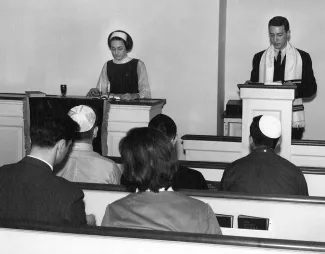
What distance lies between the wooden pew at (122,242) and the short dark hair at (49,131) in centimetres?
48

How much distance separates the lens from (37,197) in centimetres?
304

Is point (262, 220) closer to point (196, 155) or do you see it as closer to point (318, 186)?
point (318, 186)

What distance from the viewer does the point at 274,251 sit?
270cm

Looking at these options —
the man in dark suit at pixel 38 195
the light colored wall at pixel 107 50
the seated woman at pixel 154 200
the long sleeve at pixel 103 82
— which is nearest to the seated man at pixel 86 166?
the man in dark suit at pixel 38 195

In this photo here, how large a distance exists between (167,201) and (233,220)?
0.92m

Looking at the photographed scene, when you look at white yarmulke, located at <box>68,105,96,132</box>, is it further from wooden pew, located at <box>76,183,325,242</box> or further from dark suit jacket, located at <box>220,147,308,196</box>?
dark suit jacket, located at <box>220,147,308,196</box>

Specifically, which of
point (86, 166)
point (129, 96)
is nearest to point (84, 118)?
point (86, 166)

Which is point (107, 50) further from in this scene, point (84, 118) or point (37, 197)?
point (37, 197)

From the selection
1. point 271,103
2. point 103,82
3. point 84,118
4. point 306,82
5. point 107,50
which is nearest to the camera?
point 84,118

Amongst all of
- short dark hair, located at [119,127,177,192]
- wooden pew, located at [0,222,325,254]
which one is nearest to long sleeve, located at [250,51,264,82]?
short dark hair, located at [119,127,177,192]

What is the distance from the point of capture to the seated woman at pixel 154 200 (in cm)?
296

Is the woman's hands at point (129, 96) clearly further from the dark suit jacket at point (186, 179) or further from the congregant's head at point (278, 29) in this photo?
the dark suit jacket at point (186, 179)

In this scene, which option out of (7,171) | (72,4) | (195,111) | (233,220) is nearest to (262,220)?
(233,220)

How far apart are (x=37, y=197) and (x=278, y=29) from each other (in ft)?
16.1
